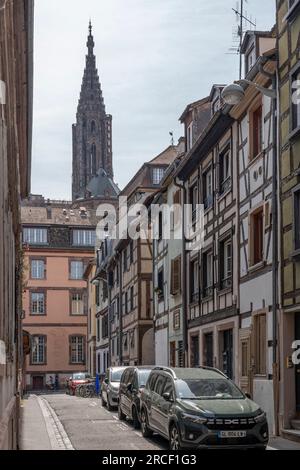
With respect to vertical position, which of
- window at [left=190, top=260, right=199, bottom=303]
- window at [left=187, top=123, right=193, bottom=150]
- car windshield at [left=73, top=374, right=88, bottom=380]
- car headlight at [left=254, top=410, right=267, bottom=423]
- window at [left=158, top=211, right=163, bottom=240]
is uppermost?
window at [left=187, top=123, right=193, bottom=150]

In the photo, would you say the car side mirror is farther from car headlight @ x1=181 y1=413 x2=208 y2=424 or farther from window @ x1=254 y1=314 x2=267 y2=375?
window @ x1=254 y1=314 x2=267 y2=375

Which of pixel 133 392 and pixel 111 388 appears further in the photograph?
pixel 111 388

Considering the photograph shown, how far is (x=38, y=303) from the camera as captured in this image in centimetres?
7031

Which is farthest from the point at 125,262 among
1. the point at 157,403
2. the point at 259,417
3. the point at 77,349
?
the point at 259,417

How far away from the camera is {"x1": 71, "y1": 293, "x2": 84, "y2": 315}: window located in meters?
70.8

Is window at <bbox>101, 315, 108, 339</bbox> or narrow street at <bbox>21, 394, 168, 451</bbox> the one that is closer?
narrow street at <bbox>21, 394, 168, 451</bbox>

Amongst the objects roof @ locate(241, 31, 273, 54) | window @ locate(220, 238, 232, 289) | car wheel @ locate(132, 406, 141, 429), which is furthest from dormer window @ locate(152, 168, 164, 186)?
car wheel @ locate(132, 406, 141, 429)

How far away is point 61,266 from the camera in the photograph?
234 feet

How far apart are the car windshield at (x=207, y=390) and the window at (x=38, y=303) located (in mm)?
54444

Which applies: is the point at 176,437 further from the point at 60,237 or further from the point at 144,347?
the point at 60,237

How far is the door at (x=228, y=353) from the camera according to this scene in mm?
23281

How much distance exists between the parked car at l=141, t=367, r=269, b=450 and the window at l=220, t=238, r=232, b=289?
6.37 m

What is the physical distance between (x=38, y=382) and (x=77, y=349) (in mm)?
4326

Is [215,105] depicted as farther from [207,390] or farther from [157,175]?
[157,175]
